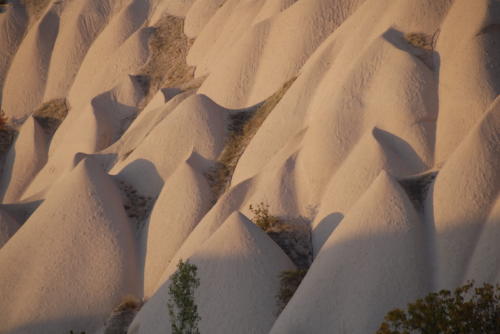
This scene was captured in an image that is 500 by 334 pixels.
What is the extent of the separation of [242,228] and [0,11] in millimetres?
31409

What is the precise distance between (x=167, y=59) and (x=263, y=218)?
57.4 feet

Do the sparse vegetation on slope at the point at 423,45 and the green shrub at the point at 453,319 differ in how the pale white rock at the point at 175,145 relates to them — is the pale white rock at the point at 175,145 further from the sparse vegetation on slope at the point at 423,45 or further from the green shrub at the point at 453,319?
the green shrub at the point at 453,319

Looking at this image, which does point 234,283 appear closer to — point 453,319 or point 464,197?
point 464,197

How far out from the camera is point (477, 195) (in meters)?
14.3

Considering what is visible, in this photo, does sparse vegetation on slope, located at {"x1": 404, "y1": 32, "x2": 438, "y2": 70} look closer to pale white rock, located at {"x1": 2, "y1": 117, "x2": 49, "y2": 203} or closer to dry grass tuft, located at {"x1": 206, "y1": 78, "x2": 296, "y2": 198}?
dry grass tuft, located at {"x1": 206, "y1": 78, "x2": 296, "y2": 198}

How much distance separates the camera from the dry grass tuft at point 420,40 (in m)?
20.5

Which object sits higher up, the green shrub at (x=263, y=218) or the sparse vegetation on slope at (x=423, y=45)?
the sparse vegetation on slope at (x=423, y=45)

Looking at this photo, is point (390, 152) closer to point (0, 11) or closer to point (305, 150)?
point (305, 150)

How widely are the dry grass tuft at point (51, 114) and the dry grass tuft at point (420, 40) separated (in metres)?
20.6

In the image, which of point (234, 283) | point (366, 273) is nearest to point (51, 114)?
point (234, 283)

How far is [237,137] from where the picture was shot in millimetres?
23828

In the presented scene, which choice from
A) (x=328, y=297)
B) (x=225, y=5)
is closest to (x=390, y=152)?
(x=328, y=297)

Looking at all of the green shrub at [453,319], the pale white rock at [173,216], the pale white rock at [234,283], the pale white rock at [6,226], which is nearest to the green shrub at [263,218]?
the pale white rock at [234,283]

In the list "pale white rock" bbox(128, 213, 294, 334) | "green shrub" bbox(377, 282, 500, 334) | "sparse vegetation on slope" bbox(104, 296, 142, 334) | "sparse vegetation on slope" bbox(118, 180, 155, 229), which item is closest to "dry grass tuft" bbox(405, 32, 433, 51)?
"pale white rock" bbox(128, 213, 294, 334)
